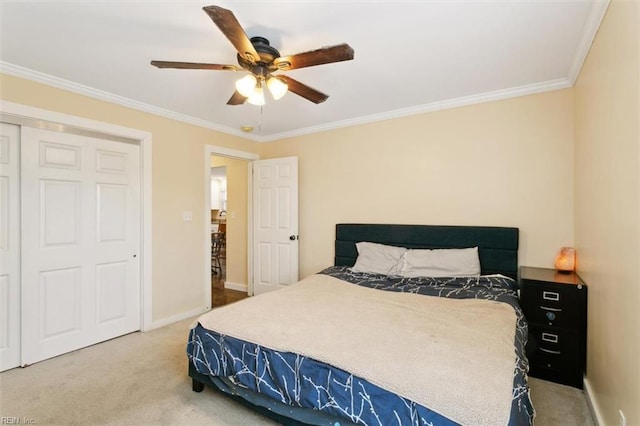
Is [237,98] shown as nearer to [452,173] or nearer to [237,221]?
[452,173]

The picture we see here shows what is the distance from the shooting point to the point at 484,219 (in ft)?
10.3

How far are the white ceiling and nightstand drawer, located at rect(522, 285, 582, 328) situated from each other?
173 centimetres

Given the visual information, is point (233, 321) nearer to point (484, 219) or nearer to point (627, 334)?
point (627, 334)

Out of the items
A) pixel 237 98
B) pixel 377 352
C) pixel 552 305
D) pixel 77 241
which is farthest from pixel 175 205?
pixel 552 305

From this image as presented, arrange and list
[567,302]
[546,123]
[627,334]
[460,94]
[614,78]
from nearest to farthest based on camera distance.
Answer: [627,334] → [614,78] → [567,302] → [546,123] → [460,94]

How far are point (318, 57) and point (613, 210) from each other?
1.79m

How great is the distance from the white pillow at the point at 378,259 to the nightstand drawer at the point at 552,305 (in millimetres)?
1154

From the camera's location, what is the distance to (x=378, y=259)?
338 centimetres

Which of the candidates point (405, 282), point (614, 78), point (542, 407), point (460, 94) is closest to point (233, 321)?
point (405, 282)

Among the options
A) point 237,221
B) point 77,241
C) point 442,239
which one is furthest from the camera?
point 237,221

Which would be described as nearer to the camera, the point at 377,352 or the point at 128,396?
the point at 377,352

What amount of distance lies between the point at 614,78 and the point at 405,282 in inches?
80.1

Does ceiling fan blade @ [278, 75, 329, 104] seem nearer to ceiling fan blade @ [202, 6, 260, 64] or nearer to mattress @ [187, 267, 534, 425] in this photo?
ceiling fan blade @ [202, 6, 260, 64]

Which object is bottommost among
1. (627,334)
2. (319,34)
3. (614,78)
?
(627,334)
